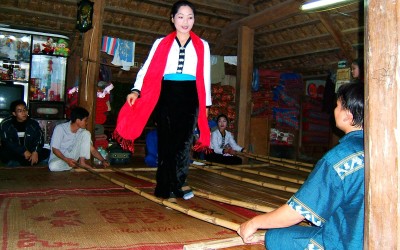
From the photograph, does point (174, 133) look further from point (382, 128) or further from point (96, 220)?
point (382, 128)

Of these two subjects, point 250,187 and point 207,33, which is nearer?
point 250,187

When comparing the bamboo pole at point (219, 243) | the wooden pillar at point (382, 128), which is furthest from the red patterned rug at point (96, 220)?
the wooden pillar at point (382, 128)

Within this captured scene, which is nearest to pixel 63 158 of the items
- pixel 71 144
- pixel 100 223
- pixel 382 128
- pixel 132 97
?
pixel 71 144

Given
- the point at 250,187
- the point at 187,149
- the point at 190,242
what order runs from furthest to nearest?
the point at 250,187, the point at 187,149, the point at 190,242

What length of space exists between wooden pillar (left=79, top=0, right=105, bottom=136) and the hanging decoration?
0.38 ft

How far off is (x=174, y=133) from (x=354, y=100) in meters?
1.62

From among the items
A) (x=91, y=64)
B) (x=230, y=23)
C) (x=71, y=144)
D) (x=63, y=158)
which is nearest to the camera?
(x=63, y=158)

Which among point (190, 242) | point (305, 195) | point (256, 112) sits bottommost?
point (190, 242)

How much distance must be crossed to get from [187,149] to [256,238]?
105 centimetres

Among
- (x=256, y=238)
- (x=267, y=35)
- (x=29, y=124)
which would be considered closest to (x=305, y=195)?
(x=256, y=238)

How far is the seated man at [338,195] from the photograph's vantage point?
4.18 feet

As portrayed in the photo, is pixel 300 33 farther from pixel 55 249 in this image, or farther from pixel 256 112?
pixel 55 249

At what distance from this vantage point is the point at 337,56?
8094 mm

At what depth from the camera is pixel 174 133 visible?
275 centimetres
